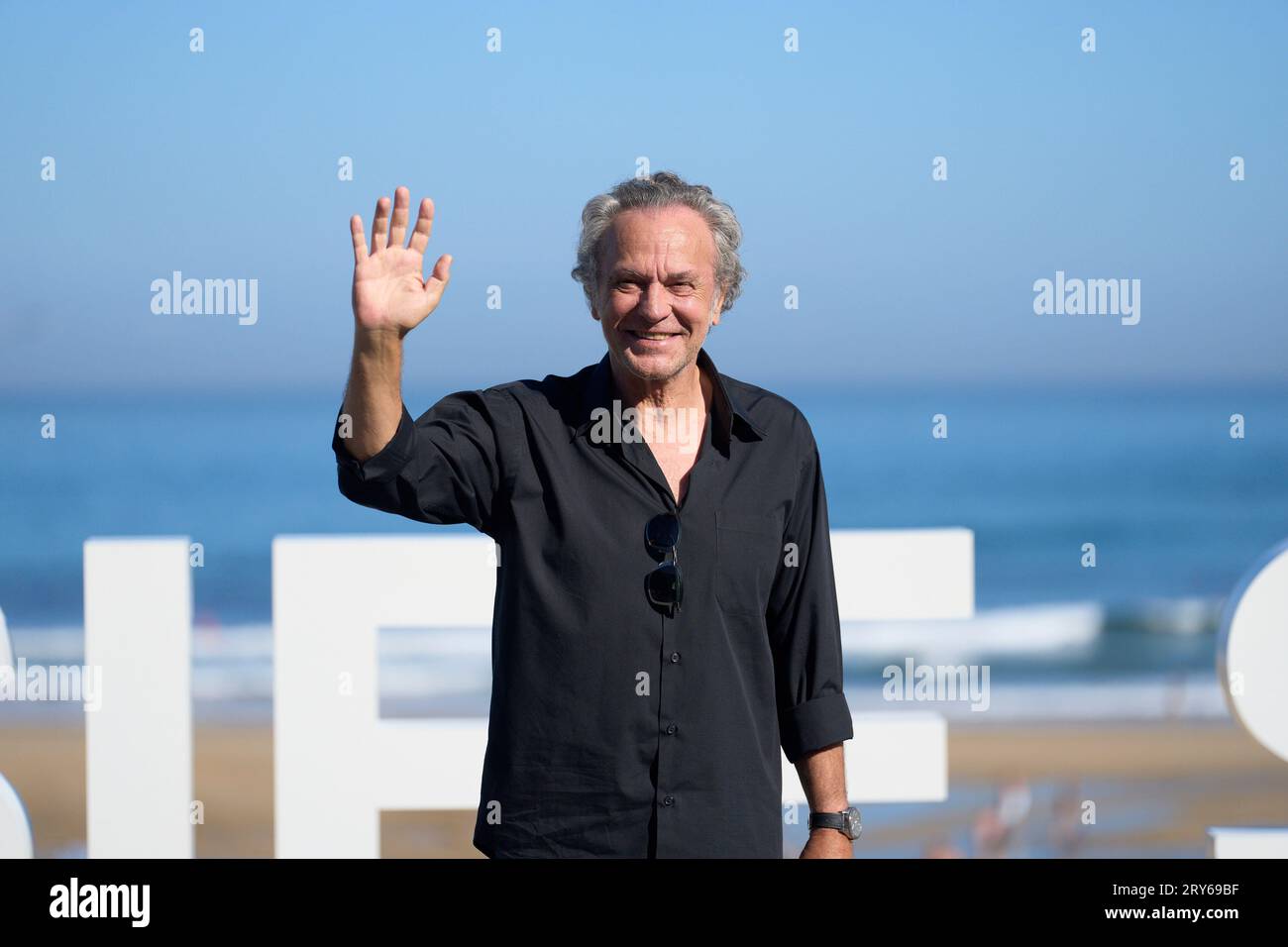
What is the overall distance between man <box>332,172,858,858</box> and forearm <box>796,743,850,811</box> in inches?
1.7

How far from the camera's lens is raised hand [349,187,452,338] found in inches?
108

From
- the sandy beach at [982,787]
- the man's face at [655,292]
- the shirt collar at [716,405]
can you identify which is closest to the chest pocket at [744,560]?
the shirt collar at [716,405]

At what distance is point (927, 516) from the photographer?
22031 millimetres

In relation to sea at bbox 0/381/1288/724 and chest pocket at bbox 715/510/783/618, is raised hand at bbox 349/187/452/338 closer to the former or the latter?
chest pocket at bbox 715/510/783/618

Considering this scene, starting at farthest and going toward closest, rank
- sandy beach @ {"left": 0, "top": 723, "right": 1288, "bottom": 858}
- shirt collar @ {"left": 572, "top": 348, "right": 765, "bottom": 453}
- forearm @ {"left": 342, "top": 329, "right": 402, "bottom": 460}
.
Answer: sandy beach @ {"left": 0, "top": 723, "right": 1288, "bottom": 858} → shirt collar @ {"left": 572, "top": 348, "right": 765, "bottom": 453} → forearm @ {"left": 342, "top": 329, "right": 402, "bottom": 460}

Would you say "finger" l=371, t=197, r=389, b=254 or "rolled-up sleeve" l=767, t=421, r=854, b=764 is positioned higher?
"finger" l=371, t=197, r=389, b=254

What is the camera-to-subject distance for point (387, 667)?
13523mm

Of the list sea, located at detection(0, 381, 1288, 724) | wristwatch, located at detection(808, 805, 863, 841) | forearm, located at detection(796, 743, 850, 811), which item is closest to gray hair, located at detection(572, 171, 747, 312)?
forearm, located at detection(796, 743, 850, 811)

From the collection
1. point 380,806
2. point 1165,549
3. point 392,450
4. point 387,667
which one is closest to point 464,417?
Result: point 392,450

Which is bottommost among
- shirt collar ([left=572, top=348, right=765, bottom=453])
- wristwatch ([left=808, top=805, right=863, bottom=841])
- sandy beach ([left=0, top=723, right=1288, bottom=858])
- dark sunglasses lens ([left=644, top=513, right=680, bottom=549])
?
sandy beach ([left=0, top=723, right=1288, bottom=858])

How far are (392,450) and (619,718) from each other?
27.0 inches

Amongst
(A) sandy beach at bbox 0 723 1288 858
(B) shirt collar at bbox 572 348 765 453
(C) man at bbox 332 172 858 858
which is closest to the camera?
(C) man at bbox 332 172 858 858

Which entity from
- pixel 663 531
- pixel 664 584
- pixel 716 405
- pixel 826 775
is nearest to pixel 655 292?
pixel 716 405

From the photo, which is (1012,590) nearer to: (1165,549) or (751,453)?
(1165,549)
